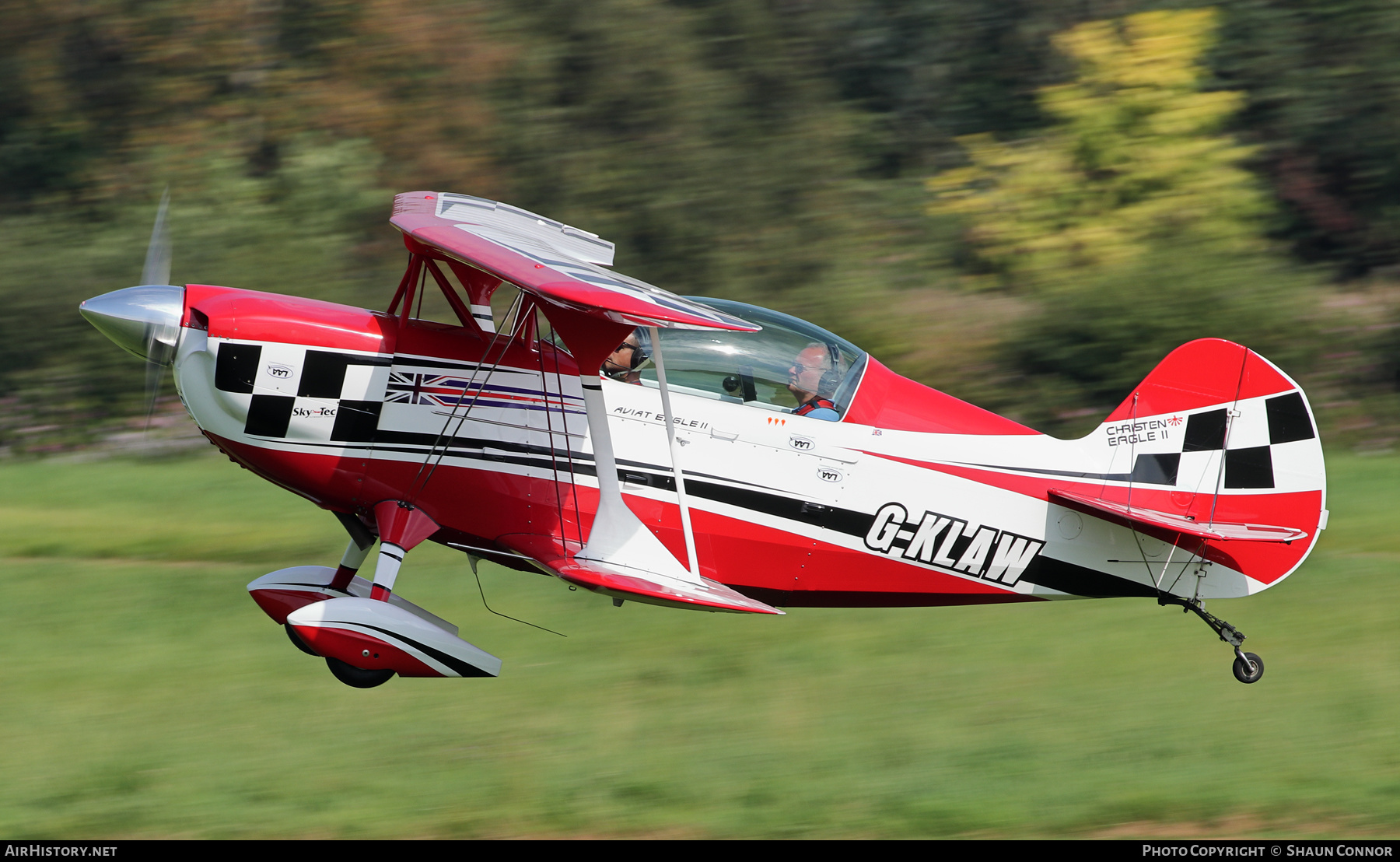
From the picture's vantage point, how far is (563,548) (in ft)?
21.3

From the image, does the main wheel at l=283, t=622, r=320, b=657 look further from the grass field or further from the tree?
the tree

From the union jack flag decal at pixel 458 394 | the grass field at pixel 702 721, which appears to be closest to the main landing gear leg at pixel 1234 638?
the grass field at pixel 702 721

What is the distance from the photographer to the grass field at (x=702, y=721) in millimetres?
5875

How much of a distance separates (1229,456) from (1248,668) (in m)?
1.25

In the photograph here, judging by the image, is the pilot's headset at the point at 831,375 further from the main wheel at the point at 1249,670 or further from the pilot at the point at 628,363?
the main wheel at the point at 1249,670

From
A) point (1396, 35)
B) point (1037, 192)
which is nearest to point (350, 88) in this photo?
point (1037, 192)

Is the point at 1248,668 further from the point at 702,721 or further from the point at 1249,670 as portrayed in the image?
the point at 702,721

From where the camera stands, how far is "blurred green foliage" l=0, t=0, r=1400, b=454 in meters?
15.0

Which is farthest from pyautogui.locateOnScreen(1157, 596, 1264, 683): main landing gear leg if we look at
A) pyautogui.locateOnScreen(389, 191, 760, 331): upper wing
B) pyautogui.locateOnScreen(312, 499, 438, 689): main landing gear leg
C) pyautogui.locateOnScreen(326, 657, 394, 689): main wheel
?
pyautogui.locateOnScreen(326, 657, 394, 689): main wheel

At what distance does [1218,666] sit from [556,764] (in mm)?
4001

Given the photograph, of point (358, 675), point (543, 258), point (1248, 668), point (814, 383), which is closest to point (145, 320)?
point (543, 258)

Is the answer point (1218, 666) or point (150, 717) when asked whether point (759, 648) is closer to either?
point (1218, 666)

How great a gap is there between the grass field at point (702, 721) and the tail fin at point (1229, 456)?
0.88m

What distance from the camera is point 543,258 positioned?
6.23m
